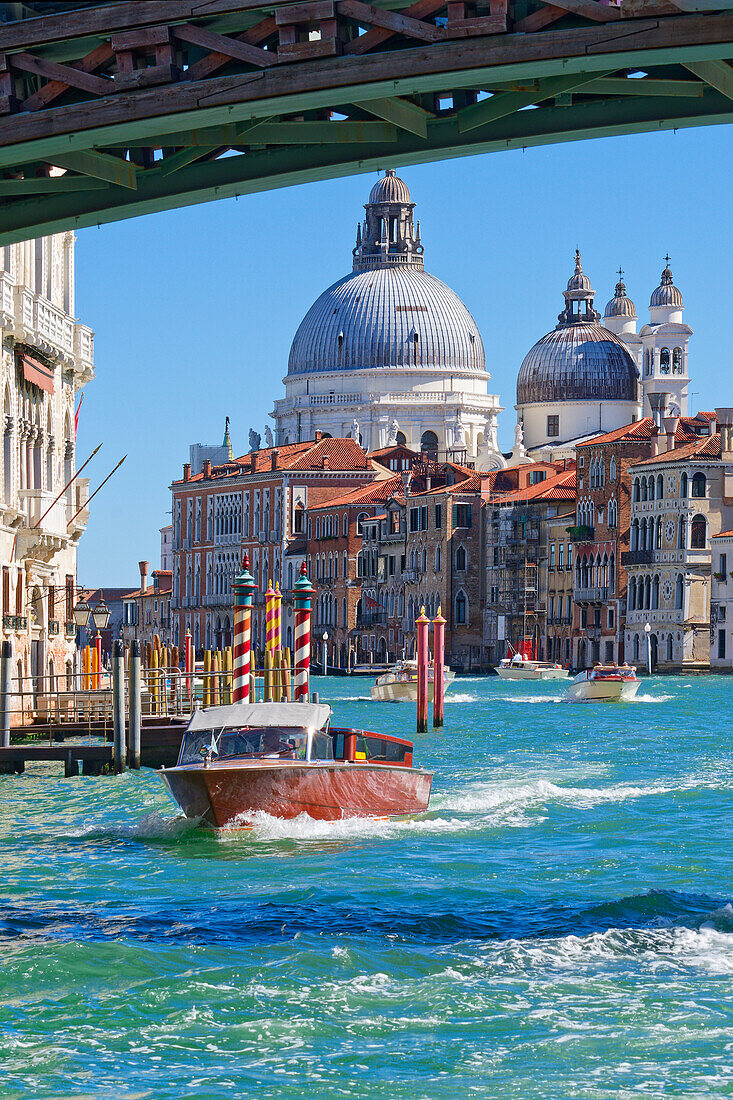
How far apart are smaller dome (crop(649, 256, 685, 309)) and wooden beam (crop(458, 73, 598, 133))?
113820 millimetres

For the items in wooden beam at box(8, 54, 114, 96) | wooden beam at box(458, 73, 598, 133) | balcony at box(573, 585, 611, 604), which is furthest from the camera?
balcony at box(573, 585, 611, 604)

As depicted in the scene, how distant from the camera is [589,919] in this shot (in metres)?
14.5

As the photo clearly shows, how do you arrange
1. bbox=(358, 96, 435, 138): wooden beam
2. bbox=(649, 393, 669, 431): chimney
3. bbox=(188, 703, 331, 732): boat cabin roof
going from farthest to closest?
bbox=(649, 393, 669, 431): chimney < bbox=(188, 703, 331, 732): boat cabin roof < bbox=(358, 96, 435, 138): wooden beam

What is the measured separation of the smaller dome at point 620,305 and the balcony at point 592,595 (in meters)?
44.2

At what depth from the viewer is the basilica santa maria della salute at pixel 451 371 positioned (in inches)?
4860

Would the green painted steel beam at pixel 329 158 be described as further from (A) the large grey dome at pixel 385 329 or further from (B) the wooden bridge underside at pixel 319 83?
(A) the large grey dome at pixel 385 329

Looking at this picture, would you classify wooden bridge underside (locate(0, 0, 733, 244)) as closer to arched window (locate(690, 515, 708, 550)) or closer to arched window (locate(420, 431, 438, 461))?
arched window (locate(690, 515, 708, 550))

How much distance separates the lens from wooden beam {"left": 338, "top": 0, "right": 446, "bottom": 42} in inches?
345

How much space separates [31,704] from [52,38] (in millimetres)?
21254

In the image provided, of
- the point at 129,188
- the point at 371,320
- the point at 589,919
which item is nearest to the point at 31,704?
the point at 589,919

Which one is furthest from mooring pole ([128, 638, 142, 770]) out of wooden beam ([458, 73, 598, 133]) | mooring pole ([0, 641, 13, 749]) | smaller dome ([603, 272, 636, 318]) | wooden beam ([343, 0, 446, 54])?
smaller dome ([603, 272, 636, 318])

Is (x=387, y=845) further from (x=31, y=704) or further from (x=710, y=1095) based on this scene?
(x=31, y=704)

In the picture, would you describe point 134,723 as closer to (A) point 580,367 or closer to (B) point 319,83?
(B) point 319,83

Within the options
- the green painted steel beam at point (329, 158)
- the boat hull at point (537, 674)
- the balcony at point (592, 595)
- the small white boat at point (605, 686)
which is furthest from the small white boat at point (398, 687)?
the green painted steel beam at point (329, 158)
